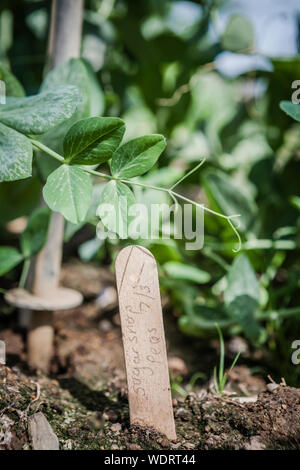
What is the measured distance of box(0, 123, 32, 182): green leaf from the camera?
0.49 metres

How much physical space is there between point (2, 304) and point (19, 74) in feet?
1.86

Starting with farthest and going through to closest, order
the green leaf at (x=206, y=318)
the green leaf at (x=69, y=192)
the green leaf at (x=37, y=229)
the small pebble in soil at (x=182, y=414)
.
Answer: the green leaf at (x=206, y=318), the green leaf at (x=37, y=229), the small pebble in soil at (x=182, y=414), the green leaf at (x=69, y=192)

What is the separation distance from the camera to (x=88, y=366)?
0.79 m

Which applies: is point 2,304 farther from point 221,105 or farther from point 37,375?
point 221,105

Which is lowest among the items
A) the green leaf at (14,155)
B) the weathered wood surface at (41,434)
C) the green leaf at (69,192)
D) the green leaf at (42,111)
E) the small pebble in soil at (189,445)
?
the small pebble in soil at (189,445)

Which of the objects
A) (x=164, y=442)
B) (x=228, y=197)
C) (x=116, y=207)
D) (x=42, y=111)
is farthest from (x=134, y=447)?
(x=228, y=197)

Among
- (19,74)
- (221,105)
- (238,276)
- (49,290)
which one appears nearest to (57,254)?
(49,290)

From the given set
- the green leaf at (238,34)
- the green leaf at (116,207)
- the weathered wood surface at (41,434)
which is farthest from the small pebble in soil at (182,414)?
the green leaf at (238,34)

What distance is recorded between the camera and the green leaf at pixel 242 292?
0.72 m

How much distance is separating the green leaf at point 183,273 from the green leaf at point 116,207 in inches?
13.1

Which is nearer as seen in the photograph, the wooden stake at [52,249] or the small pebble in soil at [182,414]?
the small pebble in soil at [182,414]
